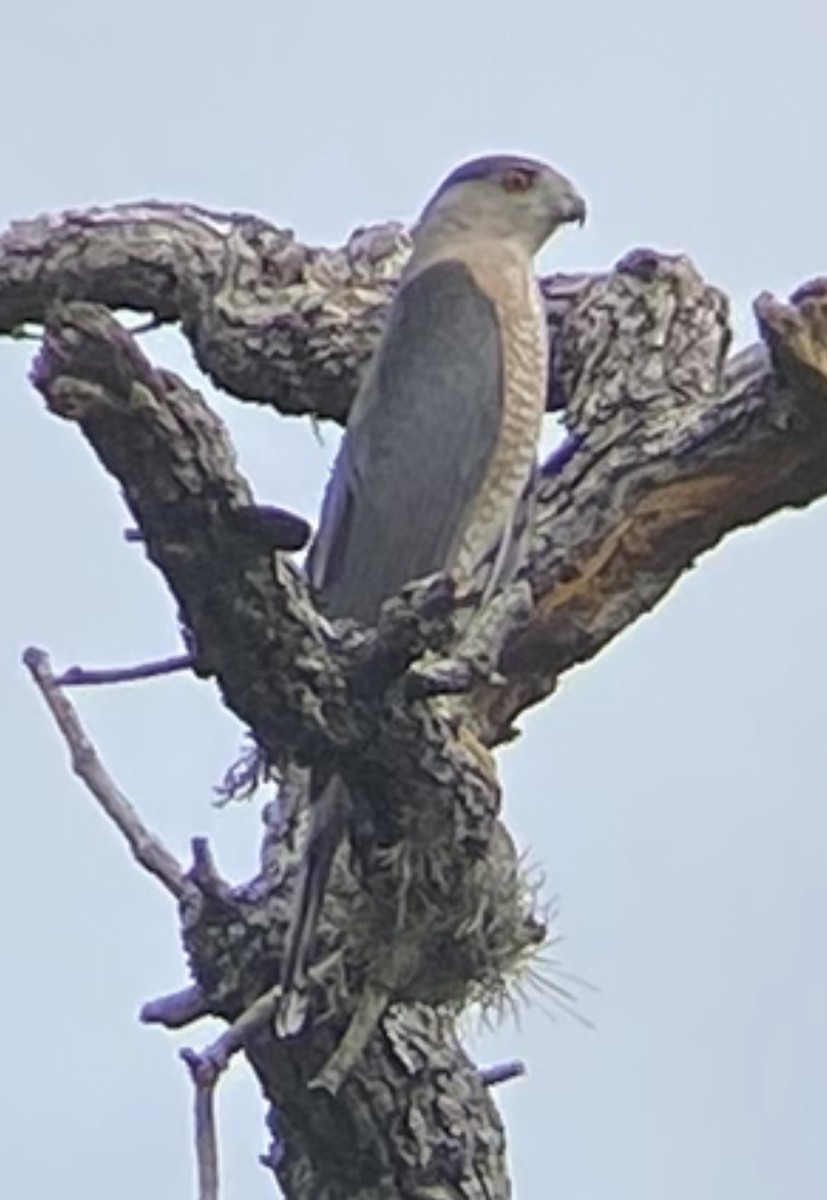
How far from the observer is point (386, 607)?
3736 millimetres

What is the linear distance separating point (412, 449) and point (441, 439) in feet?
0.33

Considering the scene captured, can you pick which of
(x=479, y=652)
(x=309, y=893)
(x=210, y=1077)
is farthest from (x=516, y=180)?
(x=210, y=1077)

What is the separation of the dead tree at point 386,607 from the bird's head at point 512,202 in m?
0.13

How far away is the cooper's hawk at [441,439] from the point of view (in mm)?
4910

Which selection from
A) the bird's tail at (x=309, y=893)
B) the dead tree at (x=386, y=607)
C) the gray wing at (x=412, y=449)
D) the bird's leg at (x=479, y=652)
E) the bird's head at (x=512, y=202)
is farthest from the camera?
the bird's head at (x=512, y=202)

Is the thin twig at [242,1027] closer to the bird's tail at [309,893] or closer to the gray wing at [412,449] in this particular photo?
the bird's tail at [309,893]

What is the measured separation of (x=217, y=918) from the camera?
424 centimetres

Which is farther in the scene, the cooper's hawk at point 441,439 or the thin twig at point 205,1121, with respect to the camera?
the cooper's hawk at point 441,439

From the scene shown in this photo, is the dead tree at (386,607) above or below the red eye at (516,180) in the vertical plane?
below

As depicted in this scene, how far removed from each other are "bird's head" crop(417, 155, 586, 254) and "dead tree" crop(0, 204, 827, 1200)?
0.43 ft

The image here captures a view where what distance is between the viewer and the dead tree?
3.55 metres

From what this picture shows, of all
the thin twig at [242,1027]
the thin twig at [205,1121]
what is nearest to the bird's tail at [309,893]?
the thin twig at [242,1027]

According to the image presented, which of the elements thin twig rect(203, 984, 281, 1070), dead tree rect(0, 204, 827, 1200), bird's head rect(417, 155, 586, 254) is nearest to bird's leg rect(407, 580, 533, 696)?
dead tree rect(0, 204, 827, 1200)

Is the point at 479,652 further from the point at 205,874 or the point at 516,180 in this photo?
the point at 516,180
